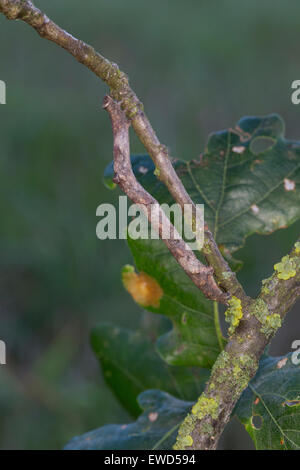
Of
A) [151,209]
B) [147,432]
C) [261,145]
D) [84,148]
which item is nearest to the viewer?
[151,209]

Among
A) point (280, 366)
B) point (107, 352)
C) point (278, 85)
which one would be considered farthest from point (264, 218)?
point (278, 85)

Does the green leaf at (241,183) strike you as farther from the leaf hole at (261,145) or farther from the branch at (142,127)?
the branch at (142,127)

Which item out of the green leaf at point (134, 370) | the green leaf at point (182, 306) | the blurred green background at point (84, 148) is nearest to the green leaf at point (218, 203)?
the green leaf at point (182, 306)

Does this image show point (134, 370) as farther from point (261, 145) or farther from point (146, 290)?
point (261, 145)

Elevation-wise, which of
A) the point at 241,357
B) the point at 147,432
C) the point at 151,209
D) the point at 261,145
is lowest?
the point at 147,432

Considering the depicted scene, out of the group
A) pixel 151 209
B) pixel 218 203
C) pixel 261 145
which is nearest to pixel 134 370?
pixel 218 203

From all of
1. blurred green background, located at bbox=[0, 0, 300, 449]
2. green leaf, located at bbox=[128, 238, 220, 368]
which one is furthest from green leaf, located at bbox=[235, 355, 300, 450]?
blurred green background, located at bbox=[0, 0, 300, 449]

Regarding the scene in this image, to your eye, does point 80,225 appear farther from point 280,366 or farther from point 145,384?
point 280,366

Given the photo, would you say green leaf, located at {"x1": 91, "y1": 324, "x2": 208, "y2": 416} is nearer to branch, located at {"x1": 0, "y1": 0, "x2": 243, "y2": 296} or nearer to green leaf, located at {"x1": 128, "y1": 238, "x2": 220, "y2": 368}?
green leaf, located at {"x1": 128, "y1": 238, "x2": 220, "y2": 368}
